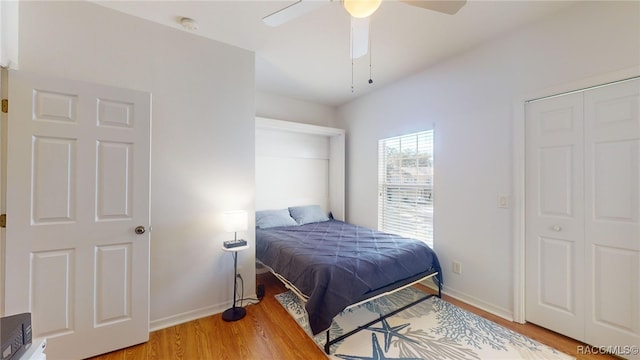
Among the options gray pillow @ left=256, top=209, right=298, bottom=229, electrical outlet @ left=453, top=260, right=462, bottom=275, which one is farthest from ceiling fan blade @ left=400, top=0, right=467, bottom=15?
gray pillow @ left=256, top=209, right=298, bottom=229

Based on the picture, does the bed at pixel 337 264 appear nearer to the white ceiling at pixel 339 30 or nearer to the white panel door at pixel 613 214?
the white panel door at pixel 613 214

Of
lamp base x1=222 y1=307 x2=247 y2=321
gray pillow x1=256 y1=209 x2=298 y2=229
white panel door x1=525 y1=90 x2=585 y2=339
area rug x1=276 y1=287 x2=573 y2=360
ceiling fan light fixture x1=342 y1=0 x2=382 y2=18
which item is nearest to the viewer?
ceiling fan light fixture x1=342 y1=0 x2=382 y2=18

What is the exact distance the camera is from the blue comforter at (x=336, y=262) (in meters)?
1.91

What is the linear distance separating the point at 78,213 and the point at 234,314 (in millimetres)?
1504

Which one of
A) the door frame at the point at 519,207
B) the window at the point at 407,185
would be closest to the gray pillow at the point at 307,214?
the window at the point at 407,185

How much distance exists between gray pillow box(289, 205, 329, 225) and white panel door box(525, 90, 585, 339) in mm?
2633

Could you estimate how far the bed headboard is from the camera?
386 centimetres

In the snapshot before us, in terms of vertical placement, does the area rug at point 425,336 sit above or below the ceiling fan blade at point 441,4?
below

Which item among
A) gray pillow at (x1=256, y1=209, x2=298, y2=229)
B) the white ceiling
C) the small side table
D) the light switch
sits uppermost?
the white ceiling

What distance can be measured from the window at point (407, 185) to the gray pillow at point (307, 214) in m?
0.97

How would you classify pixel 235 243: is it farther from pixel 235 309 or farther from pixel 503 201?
pixel 503 201

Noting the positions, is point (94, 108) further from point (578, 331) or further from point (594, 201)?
point (578, 331)

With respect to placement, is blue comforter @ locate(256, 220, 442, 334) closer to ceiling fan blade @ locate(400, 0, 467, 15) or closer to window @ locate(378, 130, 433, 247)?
window @ locate(378, 130, 433, 247)

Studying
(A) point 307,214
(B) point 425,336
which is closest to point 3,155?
(A) point 307,214
